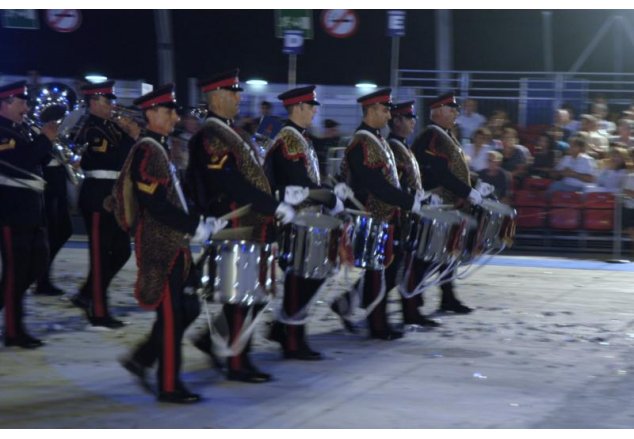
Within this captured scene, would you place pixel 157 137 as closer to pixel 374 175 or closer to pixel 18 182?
pixel 18 182

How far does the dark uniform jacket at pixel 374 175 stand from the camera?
7.82m

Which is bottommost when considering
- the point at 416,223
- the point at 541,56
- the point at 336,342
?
the point at 336,342

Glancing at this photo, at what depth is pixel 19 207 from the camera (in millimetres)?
7492

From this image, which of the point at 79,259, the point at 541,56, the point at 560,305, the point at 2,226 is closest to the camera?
the point at 2,226

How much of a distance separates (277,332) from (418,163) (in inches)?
82.7

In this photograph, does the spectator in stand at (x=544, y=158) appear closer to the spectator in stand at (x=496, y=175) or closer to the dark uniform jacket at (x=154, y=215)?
the spectator in stand at (x=496, y=175)

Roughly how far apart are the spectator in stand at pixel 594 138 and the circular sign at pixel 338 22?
3.23 metres

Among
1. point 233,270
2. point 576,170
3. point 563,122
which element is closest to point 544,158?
point 576,170

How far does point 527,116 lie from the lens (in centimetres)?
1620

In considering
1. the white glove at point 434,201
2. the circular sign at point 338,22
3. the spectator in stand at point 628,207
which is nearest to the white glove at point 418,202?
the white glove at point 434,201

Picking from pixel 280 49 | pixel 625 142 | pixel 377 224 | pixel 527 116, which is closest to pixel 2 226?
pixel 377 224

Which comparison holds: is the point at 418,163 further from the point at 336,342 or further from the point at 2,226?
the point at 2,226

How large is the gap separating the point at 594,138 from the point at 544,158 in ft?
2.08

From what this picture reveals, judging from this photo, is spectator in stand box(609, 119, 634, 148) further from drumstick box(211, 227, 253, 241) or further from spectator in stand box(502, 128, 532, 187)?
drumstick box(211, 227, 253, 241)
